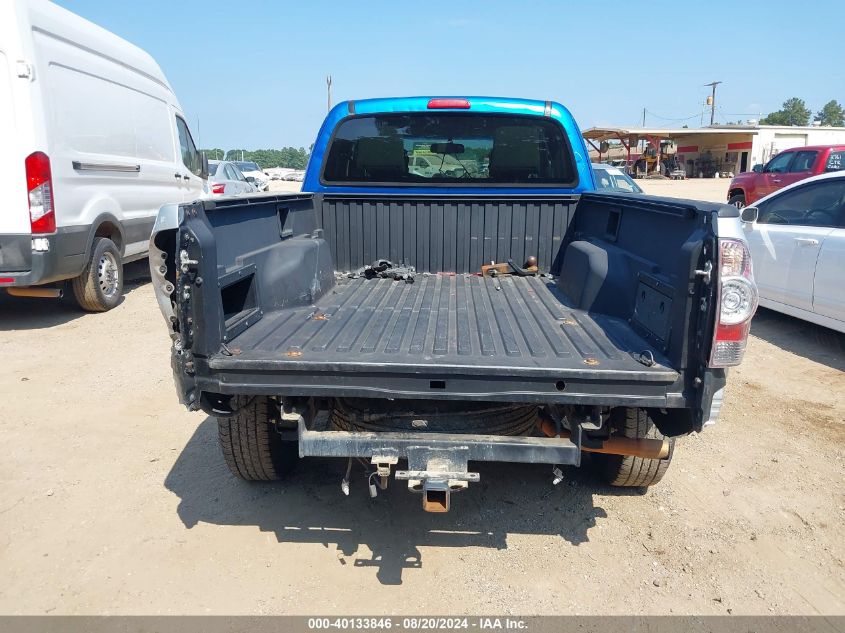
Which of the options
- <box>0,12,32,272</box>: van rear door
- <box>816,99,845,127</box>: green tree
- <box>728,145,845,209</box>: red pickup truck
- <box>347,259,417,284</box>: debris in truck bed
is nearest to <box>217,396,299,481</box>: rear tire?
<box>347,259,417,284</box>: debris in truck bed

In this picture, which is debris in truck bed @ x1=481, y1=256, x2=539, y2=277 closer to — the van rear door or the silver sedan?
the van rear door

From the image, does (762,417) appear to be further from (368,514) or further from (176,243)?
(176,243)

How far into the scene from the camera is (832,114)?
101375 mm

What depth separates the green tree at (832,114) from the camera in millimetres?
95613

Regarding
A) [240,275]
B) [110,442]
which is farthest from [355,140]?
[110,442]

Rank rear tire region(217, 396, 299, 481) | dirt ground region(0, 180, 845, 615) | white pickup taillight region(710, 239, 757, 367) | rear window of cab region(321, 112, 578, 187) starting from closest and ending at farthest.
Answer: white pickup taillight region(710, 239, 757, 367)
dirt ground region(0, 180, 845, 615)
rear tire region(217, 396, 299, 481)
rear window of cab region(321, 112, 578, 187)

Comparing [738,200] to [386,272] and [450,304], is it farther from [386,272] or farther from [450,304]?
[450,304]

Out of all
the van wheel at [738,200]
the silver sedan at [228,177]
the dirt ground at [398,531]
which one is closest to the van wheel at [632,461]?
the dirt ground at [398,531]

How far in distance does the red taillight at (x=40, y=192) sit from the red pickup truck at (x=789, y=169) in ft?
42.9

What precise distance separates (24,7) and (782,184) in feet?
48.3

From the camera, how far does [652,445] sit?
2.78m

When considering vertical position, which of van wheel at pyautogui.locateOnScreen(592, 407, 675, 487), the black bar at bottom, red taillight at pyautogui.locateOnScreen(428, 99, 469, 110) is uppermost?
red taillight at pyautogui.locateOnScreen(428, 99, 469, 110)

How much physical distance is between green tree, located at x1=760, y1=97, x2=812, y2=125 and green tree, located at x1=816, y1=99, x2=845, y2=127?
7.67 ft

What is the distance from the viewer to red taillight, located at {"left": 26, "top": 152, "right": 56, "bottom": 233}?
19.3 ft
